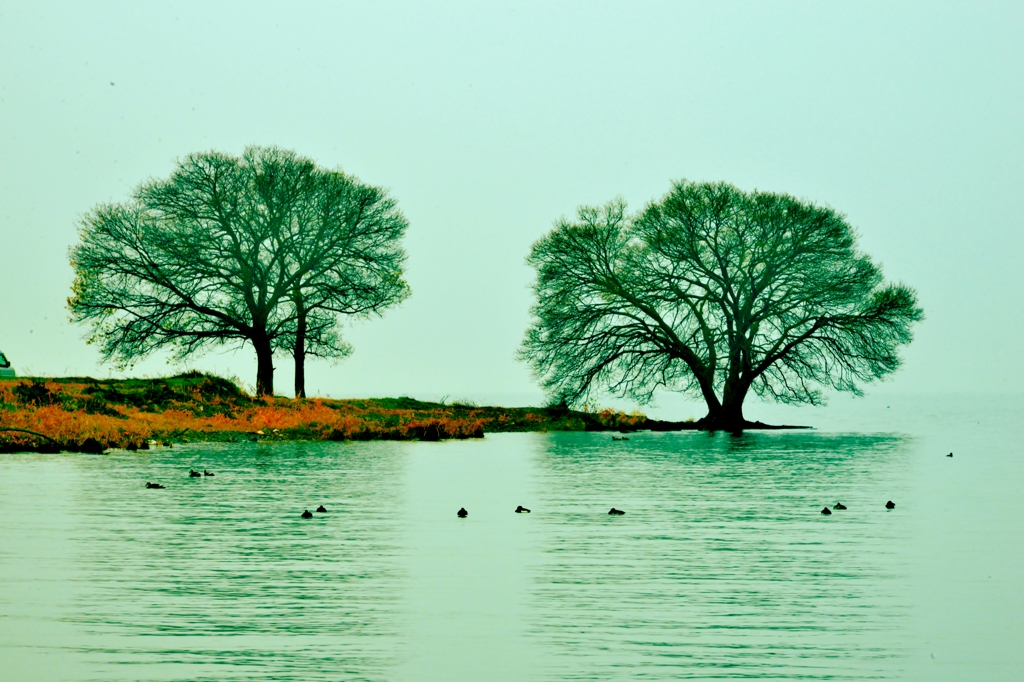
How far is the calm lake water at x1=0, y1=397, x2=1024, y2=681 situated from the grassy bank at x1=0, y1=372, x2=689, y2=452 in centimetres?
741

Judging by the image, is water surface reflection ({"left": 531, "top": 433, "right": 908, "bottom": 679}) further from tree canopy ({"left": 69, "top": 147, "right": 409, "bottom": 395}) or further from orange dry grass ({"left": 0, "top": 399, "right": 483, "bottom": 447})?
tree canopy ({"left": 69, "top": 147, "right": 409, "bottom": 395})

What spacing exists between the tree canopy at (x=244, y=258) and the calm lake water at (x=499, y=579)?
24733 mm

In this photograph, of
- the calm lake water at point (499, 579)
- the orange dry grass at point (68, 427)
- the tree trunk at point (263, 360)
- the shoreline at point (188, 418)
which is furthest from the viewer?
the tree trunk at point (263, 360)

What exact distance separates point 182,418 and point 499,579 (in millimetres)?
29372

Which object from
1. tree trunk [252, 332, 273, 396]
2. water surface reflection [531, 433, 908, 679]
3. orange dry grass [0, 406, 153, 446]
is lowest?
water surface reflection [531, 433, 908, 679]

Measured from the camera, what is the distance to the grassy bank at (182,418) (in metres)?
33.2

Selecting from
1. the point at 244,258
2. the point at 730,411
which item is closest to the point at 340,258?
the point at 244,258

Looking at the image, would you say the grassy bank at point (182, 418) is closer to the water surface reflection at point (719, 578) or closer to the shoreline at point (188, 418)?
the shoreline at point (188, 418)

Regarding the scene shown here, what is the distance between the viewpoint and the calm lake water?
359 inches


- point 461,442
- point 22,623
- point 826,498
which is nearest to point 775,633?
point 22,623

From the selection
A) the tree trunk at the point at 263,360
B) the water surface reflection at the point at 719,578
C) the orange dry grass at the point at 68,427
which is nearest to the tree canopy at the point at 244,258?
the tree trunk at the point at 263,360

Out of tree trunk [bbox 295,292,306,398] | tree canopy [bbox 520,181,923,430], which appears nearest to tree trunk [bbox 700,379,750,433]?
tree canopy [bbox 520,181,923,430]

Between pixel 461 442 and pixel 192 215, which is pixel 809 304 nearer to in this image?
pixel 461 442

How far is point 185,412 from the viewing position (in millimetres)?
40375
